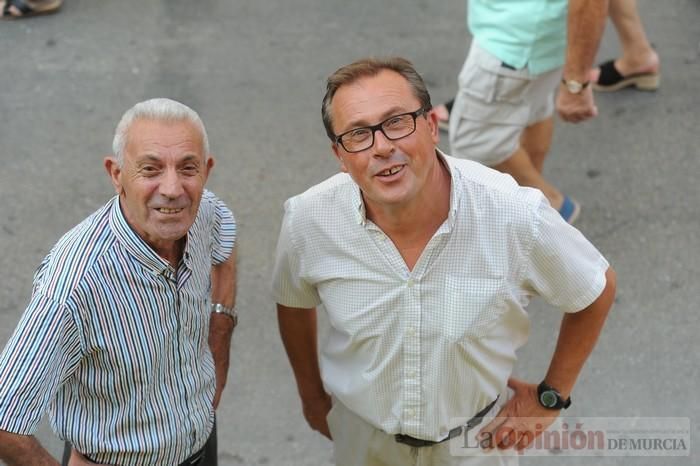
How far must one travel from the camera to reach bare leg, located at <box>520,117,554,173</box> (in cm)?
437

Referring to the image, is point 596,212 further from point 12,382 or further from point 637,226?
point 12,382

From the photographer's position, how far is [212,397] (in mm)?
2793

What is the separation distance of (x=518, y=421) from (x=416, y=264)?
2.31ft

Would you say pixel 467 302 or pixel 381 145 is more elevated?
pixel 381 145

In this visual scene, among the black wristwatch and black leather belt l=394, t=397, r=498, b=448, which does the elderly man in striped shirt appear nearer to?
black leather belt l=394, t=397, r=498, b=448

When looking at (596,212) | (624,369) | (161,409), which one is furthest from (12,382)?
(596,212)

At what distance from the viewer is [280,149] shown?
16.7ft

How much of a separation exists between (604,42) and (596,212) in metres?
1.37

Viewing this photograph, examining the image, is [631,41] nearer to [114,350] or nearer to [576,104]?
[576,104]

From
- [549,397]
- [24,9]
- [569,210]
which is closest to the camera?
[549,397]

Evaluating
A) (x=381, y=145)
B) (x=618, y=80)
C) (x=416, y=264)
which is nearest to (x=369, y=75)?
(x=381, y=145)

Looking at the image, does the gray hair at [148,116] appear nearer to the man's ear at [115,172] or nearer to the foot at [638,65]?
the man's ear at [115,172]

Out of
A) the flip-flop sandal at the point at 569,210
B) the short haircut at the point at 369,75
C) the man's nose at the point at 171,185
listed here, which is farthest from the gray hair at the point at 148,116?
the flip-flop sandal at the point at 569,210

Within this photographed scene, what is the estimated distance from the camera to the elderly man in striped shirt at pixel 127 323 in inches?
90.4
